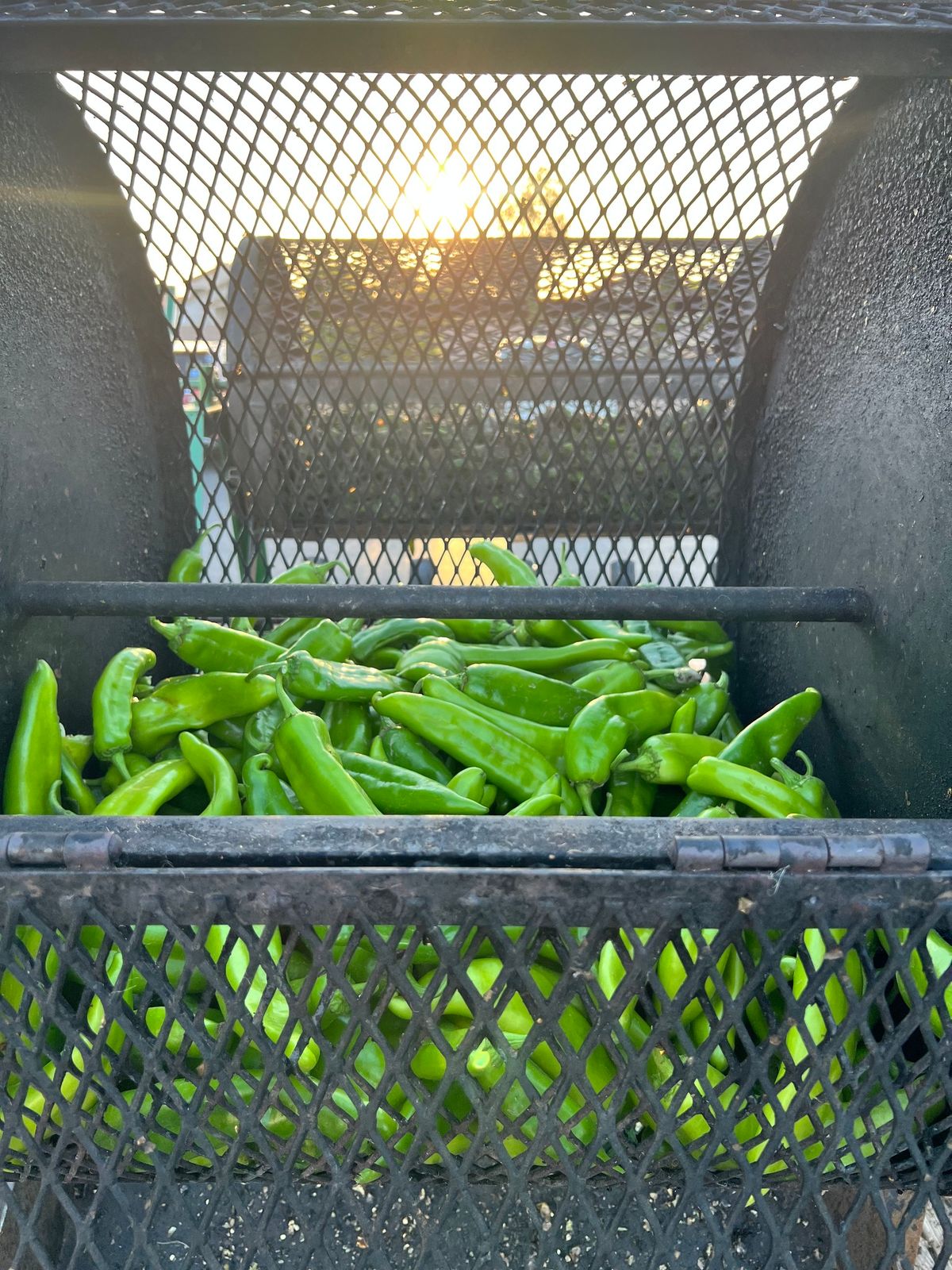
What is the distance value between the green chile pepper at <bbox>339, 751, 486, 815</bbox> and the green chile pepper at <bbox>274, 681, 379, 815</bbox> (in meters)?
0.03

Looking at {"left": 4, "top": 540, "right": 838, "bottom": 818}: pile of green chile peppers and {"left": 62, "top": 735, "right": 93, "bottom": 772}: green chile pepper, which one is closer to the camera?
{"left": 4, "top": 540, "right": 838, "bottom": 818}: pile of green chile peppers

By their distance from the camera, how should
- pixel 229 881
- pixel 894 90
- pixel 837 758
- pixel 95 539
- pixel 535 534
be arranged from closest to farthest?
pixel 229 881 < pixel 894 90 < pixel 837 758 < pixel 95 539 < pixel 535 534

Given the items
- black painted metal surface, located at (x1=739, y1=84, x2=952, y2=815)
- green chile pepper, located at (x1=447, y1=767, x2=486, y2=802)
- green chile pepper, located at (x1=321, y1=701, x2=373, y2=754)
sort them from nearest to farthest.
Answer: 1. black painted metal surface, located at (x1=739, y1=84, x2=952, y2=815)
2. green chile pepper, located at (x1=447, y1=767, x2=486, y2=802)
3. green chile pepper, located at (x1=321, y1=701, x2=373, y2=754)

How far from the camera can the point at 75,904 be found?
0.59m

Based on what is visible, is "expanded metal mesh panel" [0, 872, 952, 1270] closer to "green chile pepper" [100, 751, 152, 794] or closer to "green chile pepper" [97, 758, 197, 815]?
"green chile pepper" [97, 758, 197, 815]

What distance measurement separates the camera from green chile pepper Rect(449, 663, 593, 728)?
1256 mm

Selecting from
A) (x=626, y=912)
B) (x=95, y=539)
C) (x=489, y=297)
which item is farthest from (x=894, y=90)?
(x=95, y=539)

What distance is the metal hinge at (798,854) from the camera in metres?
0.58

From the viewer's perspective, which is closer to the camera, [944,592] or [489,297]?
[944,592]

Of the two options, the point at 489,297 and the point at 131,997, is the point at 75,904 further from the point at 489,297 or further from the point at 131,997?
the point at 489,297

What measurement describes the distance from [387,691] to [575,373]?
0.69 metres

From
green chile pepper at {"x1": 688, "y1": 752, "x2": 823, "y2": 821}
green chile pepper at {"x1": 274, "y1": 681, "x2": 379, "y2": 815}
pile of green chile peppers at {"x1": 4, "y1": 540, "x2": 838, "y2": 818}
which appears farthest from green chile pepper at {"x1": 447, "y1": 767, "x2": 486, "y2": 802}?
green chile pepper at {"x1": 688, "y1": 752, "x2": 823, "y2": 821}

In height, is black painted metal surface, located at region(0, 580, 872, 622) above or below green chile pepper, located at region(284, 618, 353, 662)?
above

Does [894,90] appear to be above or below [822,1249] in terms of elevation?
above
